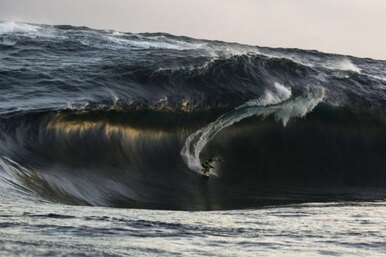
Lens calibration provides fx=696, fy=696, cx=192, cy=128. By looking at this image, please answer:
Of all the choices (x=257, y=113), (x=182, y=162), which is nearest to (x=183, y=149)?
(x=182, y=162)

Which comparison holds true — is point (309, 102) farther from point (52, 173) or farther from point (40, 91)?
point (52, 173)

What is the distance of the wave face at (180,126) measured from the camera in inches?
592

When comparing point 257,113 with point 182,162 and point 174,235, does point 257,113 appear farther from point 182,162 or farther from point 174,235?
point 174,235

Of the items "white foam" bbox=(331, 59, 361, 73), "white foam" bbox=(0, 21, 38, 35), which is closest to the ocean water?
"white foam" bbox=(331, 59, 361, 73)

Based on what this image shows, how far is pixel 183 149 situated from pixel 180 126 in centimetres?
105

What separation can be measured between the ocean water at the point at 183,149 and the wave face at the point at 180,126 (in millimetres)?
47

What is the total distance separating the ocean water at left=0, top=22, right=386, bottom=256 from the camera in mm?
7547

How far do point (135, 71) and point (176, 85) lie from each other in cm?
138

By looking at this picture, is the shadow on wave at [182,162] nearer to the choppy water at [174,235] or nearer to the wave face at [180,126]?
the wave face at [180,126]

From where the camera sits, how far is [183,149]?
60.6ft

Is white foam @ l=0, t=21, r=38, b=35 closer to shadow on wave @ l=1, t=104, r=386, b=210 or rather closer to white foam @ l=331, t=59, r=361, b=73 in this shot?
shadow on wave @ l=1, t=104, r=386, b=210

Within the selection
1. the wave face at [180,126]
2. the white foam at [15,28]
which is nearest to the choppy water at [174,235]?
the wave face at [180,126]

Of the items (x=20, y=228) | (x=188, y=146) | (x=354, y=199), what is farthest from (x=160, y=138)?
(x=20, y=228)

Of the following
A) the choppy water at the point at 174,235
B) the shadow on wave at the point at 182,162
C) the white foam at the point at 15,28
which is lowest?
the choppy water at the point at 174,235
